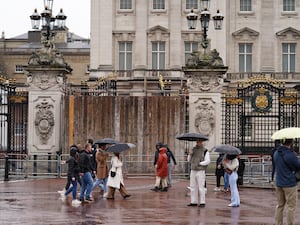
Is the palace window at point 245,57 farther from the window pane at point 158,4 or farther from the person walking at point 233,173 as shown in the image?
the person walking at point 233,173

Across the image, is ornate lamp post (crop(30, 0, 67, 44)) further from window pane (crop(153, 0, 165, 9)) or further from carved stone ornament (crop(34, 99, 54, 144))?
window pane (crop(153, 0, 165, 9))

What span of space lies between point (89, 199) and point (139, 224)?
481 centimetres

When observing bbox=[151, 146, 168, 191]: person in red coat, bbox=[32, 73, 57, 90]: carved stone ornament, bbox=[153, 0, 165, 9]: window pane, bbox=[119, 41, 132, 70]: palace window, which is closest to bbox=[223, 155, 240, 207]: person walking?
bbox=[151, 146, 168, 191]: person in red coat

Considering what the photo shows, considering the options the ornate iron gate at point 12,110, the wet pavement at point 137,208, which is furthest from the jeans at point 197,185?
the ornate iron gate at point 12,110

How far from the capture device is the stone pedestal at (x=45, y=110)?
1097 inches

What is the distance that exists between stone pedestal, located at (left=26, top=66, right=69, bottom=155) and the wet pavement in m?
3.94

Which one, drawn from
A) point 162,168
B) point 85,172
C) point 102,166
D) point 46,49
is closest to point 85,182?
point 85,172

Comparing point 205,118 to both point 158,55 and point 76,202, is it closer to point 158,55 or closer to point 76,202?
point 76,202

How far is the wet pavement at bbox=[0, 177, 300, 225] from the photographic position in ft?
51.7

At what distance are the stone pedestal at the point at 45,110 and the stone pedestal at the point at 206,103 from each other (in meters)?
4.90

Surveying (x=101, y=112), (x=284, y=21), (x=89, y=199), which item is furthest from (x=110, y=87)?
(x=284, y=21)

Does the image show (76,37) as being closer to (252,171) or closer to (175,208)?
(252,171)

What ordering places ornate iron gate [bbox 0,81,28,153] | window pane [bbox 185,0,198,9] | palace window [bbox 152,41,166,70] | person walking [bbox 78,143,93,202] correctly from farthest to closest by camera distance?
1. window pane [bbox 185,0,198,9]
2. palace window [bbox 152,41,166,70]
3. ornate iron gate [bbox 0,81,28,153]
4. person walking [bbox 78,143,93,202]

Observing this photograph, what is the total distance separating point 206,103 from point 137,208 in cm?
1005
